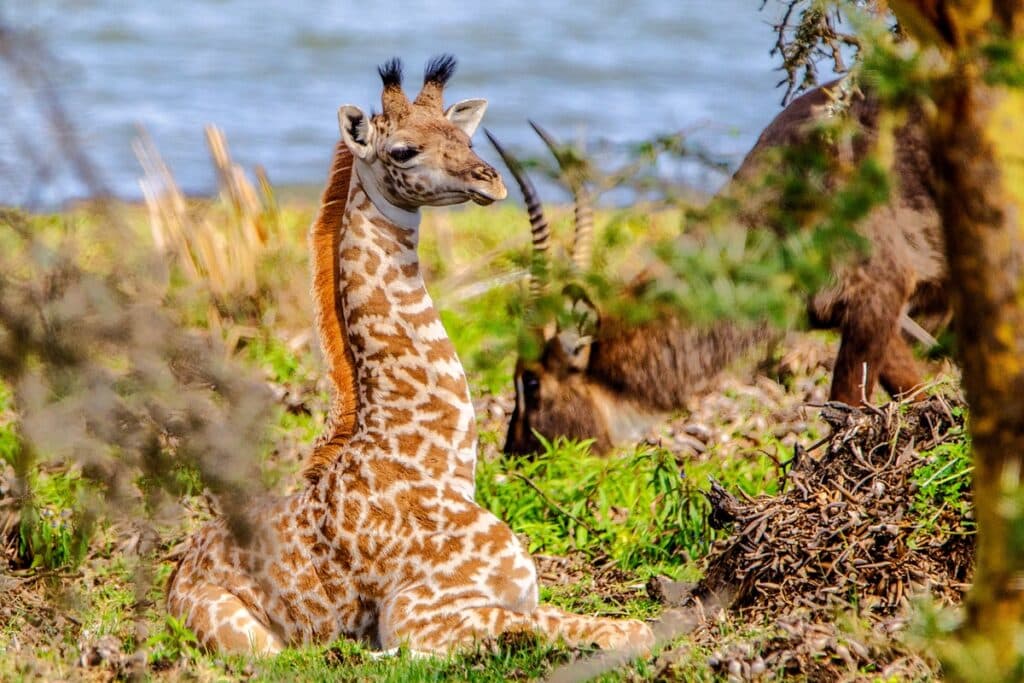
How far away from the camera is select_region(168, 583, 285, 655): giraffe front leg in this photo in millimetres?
5504

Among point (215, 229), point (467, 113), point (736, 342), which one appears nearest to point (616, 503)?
point (736, 342)

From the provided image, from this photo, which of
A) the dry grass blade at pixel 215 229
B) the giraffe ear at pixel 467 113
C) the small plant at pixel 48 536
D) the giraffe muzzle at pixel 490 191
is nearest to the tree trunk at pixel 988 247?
the giraffe muzzle at pixel 490 191

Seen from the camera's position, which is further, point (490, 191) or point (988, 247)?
point (490, 191)

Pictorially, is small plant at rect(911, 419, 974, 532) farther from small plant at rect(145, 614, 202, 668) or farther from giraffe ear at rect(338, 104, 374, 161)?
small plant at rect(145, 614, 202, 668)

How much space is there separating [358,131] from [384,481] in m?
1.30

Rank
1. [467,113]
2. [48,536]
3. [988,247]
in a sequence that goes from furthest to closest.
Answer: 1. [48,536]
2. [467,113]
3. [988,247]

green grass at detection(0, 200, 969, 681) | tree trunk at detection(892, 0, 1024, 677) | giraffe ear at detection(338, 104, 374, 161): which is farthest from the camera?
giraffe ear at detection(338, 104, 374, 161)

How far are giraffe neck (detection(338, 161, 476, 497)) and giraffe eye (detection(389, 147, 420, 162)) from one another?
22 centimetres

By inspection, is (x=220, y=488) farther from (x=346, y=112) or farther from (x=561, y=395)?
(x=561, y=395)

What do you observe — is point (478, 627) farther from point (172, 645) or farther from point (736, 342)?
point (736, 342)

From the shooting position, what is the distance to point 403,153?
5598 millimetres

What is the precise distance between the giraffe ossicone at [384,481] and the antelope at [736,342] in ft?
5.74

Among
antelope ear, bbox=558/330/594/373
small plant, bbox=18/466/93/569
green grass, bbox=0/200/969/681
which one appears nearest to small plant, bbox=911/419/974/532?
green grass, bbox=0/200/969/681

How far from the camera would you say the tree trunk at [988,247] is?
3152mm
